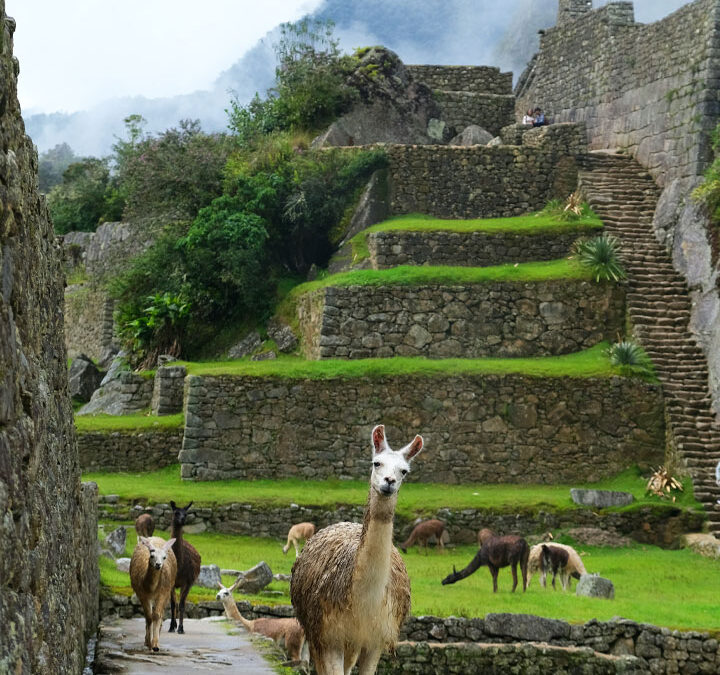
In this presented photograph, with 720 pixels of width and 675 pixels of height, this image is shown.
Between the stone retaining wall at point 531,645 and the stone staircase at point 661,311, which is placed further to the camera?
the stone staircase at point 661,311

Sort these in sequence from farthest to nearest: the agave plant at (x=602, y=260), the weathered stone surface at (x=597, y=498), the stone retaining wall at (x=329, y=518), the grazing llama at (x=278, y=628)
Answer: the agave plant at (x=602, y=260), the weathered stone surface at (x=597, y=498), the stone retaining wall at (x=329, y=518), the grazing llama at (x=278, y=628)

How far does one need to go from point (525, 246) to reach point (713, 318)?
4.83 metres

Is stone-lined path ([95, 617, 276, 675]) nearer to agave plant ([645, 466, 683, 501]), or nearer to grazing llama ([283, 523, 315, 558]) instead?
grazing llama ([283, 523, 315, 558])

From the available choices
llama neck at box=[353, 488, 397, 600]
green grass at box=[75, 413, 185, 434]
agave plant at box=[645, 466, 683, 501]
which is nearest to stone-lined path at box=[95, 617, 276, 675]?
llama neck at box=[353, 488, 397, 600]

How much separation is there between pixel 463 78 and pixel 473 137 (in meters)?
4.35

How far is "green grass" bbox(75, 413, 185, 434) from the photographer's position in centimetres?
2436

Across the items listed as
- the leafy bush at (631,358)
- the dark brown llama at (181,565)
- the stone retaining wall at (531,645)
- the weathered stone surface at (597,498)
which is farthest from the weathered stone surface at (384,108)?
the dark brown llama at (181,565)

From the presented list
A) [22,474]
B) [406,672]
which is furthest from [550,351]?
[22,474]

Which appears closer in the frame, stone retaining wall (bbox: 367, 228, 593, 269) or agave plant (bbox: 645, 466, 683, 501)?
agave plant (bbox: 645, 466, 683, 501)

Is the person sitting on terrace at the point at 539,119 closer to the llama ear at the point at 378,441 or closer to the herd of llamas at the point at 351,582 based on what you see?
the herd of llamas at the point at 351,582

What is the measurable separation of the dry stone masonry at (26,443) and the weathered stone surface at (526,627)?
7205mm

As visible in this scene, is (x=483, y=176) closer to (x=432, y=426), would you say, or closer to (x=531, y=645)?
(x=432, y=426)

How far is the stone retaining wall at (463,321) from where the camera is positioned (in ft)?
84.1

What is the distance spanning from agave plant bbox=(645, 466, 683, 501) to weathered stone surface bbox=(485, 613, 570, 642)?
8.80 meters
